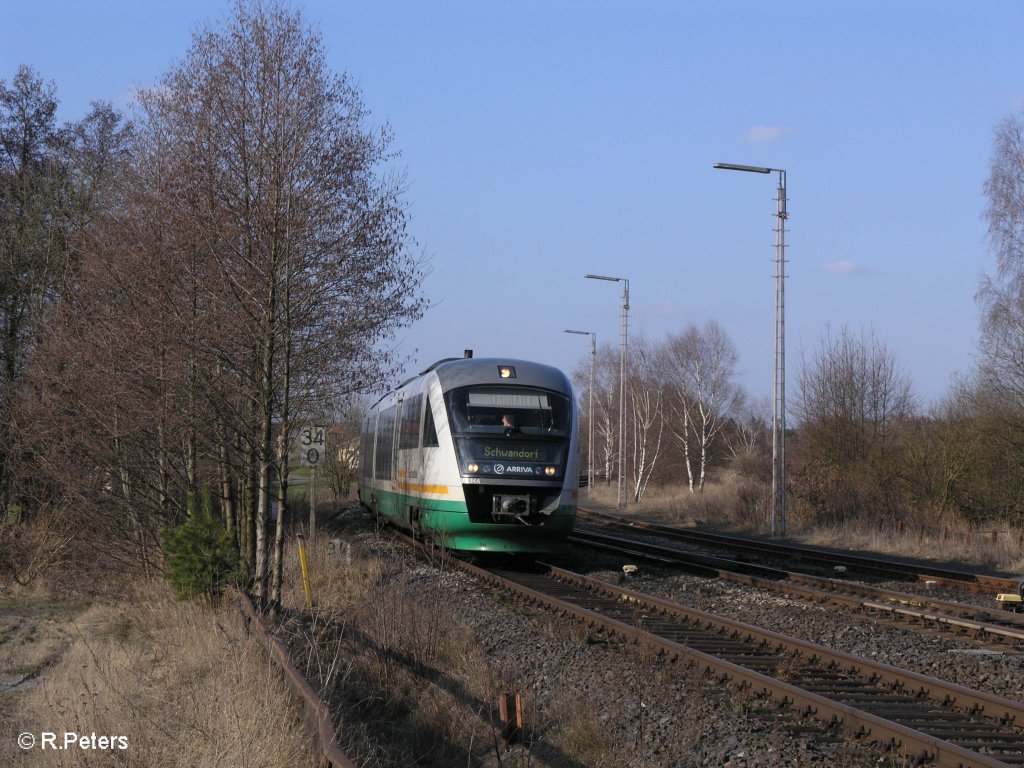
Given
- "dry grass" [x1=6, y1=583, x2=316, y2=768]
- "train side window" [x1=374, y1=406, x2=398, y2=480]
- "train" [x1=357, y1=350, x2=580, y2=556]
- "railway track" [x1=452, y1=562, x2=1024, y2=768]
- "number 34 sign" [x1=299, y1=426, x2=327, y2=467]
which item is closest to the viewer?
"dry grass" [x1=6, y1=583, x2=316, y2=768]

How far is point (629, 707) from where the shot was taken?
805 centimetres

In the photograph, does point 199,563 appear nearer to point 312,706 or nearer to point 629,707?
point 629,707

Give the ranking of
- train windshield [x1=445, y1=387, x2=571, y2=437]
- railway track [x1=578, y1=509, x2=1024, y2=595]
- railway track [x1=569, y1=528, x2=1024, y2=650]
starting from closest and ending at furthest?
railway track [x1=569, y1=528, x2=1024, y2=650], railway track [x1=578, y1=509, x2=1024, y2=595], train windshield [x1=445, y1=387, x2=571, y2=437]

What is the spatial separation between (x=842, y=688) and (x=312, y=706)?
4747 millimetres

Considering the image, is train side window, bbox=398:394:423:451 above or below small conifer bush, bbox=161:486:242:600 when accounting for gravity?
above

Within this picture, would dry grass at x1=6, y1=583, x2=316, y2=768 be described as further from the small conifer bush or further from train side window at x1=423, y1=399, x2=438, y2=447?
train side window at x1=423, y1=399, x2=438, y2=447

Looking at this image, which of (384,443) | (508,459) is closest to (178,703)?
(508,459)

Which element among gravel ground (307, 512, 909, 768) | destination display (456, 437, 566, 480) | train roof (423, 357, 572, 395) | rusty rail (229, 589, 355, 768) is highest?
train roof (423, 357, 572, 395)

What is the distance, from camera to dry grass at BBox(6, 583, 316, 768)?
5.77m

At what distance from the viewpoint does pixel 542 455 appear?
16.6 metres

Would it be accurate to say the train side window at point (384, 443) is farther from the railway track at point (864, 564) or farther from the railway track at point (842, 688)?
the railway track at point (842, 688)

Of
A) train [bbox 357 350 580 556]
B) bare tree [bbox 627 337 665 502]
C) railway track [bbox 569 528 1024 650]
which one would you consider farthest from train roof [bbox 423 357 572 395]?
bare tree [bbox 627 337 665 502]

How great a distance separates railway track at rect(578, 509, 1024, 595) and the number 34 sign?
29.4 ft

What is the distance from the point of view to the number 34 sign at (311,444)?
45.5ft
